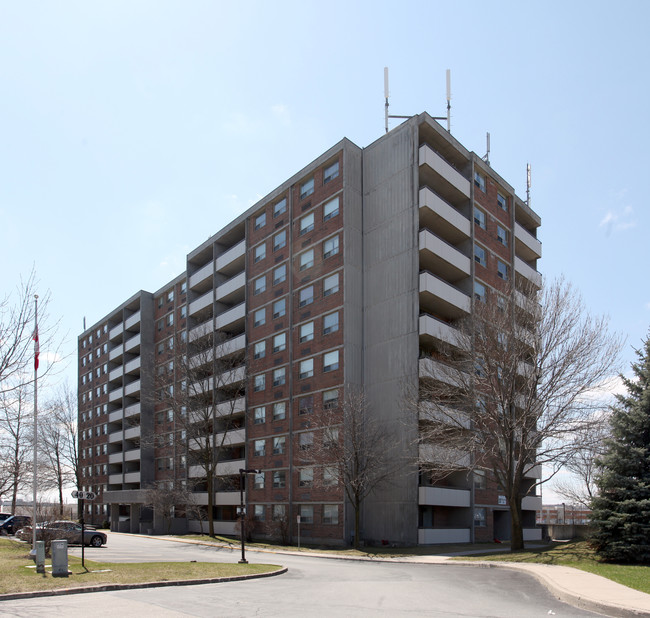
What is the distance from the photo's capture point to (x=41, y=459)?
73.9m

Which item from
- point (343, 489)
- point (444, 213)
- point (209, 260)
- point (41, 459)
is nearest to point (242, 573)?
point (343, 489)

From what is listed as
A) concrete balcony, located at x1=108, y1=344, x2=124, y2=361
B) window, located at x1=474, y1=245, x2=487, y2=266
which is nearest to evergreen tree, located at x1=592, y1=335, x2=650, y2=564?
window, located at x1=474, y1=245, x2=487, y2=266

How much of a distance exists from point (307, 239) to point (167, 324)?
28.0 m

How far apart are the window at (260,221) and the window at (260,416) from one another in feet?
48.7

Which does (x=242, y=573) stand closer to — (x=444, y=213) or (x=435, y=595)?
(x=435, y=595)

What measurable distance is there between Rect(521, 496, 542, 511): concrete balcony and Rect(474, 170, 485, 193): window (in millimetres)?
23733

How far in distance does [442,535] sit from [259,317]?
21480 mm

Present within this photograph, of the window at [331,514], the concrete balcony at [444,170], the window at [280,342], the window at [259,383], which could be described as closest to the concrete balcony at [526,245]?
the concrete balcony at [444,170]

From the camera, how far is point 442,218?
4050cm

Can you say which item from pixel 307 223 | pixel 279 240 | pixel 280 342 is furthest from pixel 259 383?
pixel 307 223

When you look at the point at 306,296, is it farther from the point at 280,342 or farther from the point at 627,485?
the point at 627,485

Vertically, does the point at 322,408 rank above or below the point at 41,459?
above

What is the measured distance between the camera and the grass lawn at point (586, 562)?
16.9m

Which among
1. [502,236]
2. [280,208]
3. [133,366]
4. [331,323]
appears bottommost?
[133,366]
